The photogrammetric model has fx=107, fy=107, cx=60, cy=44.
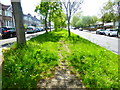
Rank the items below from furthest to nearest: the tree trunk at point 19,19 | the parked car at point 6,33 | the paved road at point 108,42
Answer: the parked car at point 6,33 → the paved road at point 108,42 → the tree trunk at point 19,19

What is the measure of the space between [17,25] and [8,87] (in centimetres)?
451

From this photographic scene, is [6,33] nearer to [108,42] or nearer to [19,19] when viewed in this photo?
[19,19]

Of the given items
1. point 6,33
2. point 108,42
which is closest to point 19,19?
point 108,42

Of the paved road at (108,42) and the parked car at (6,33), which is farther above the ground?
the parked car at (6,33)

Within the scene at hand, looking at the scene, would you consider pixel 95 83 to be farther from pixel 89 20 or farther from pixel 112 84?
pixel 89 20

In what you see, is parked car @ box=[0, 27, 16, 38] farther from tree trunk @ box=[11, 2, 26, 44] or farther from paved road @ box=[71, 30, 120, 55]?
paved road @ box=[71, 30, 120, 55]

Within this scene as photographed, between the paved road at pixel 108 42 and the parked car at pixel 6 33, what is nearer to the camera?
the paved road at pixel 108 42

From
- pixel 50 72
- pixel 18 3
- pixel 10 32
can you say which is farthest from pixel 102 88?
pixel 10 32

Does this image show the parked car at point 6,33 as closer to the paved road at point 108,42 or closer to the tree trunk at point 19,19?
the tree trunk at point 19,19

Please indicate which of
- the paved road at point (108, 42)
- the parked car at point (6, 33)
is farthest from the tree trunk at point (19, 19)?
the parked car at point (6, 33)

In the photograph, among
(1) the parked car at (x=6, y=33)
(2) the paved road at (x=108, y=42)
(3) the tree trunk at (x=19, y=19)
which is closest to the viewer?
(3) the tree trunk at (x=19, y=19)

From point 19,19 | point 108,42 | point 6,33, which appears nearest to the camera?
point 19,19

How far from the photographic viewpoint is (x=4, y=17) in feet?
113

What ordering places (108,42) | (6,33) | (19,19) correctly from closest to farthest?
(19,19), (108,42), (6,33)
